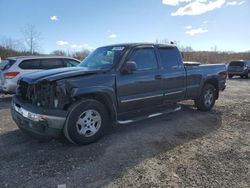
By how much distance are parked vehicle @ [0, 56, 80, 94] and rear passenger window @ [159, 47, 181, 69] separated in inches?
219

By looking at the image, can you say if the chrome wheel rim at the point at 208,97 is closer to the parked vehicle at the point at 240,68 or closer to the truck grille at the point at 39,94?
the truck grille at the point at 39,94

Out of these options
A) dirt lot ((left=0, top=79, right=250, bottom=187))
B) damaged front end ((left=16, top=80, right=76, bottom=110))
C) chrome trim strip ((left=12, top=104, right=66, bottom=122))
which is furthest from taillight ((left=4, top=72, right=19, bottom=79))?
damaged front end ((left=16, top=80, right=76, bottom=110))

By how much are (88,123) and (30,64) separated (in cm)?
615

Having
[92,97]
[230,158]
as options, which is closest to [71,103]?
[92,97]

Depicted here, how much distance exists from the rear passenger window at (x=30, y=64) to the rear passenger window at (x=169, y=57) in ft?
19.0

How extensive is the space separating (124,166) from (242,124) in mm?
3810

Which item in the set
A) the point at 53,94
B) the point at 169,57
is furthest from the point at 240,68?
the point at 53,94

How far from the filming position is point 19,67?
382 inches

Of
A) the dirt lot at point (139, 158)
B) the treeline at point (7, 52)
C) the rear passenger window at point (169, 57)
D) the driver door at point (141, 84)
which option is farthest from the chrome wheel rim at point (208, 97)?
the treeline at point (7, 52)

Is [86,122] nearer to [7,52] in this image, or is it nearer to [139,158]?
[139,158]

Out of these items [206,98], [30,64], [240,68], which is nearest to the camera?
[206,98]

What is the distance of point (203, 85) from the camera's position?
751cm

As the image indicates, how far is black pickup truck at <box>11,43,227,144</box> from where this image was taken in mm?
4508

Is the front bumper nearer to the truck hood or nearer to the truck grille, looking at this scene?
the truck grille
